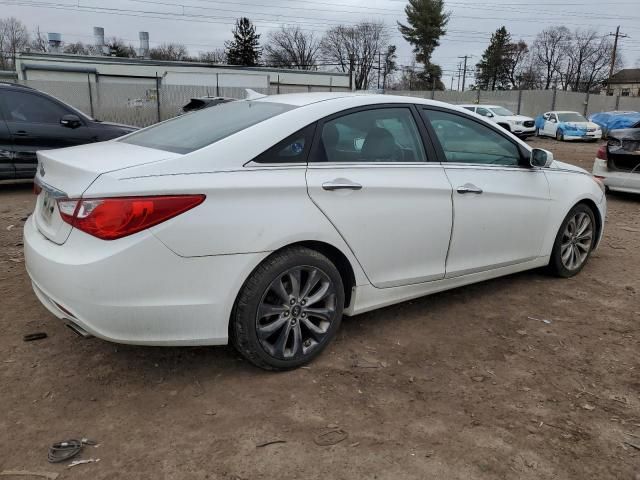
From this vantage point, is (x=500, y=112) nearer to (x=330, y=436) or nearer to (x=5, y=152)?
(x=5, y=152)

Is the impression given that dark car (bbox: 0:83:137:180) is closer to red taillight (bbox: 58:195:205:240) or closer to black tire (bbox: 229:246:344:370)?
red taillight (bbox: 58:195:205:240)

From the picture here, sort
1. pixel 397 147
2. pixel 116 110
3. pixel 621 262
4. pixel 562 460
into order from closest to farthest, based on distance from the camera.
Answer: pixel 562 460
pixel 397 147
pixel 621 262
pixel 116 110

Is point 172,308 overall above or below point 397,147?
below

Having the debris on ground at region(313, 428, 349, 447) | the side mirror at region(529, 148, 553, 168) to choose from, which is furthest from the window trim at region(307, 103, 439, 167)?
the debris on ground at region(313, 428, 349, 447)

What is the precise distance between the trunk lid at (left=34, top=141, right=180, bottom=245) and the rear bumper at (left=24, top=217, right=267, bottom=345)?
0.14 metres

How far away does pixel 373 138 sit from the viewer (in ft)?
11.1

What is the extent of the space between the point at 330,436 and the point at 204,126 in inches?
75.8

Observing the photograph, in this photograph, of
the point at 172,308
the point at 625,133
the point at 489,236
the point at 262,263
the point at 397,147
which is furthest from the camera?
the point at 625,133

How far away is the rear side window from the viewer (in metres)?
2.88

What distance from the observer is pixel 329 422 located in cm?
261

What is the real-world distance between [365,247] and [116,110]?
21092 millimetres

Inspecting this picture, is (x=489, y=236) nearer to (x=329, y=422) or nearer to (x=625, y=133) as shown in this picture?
(x=329, y=422)

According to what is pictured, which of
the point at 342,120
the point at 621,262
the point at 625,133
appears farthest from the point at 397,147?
the point at 625,133

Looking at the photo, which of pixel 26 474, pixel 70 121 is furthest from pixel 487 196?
pixel 70 121
